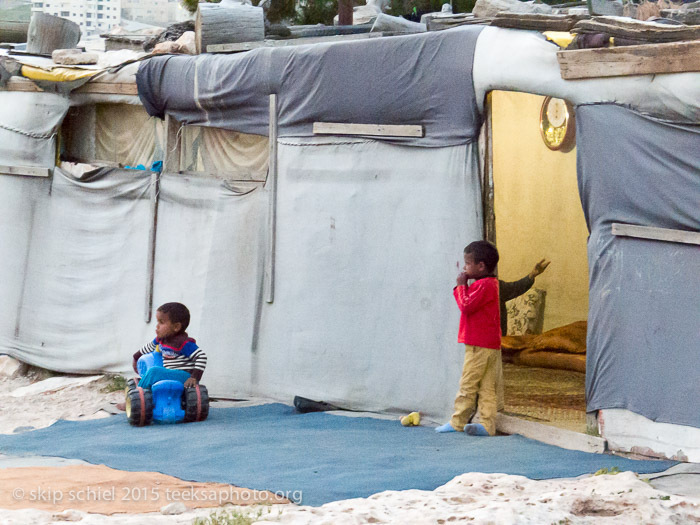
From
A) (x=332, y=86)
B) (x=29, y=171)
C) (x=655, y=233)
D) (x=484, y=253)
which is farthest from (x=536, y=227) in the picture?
(x=29, y=171)

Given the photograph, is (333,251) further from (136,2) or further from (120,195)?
(136,2)

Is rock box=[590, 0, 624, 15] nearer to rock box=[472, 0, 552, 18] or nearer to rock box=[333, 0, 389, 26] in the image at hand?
rock box=[472, 0, 552, 18]

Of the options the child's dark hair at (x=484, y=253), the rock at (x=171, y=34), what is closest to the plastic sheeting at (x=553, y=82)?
the child's dark hair at (x=484, y=253)

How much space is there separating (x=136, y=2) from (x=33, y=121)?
3340cm

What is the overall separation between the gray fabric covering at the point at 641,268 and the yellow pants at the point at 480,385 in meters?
0.69

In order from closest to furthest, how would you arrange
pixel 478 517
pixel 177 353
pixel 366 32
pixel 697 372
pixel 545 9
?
1. pixel 478 517
2. pixel 697 372
3. pixel 177 353
4. pixel 545 9
5. pixel 366 32

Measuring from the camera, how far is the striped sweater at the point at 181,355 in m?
7.48

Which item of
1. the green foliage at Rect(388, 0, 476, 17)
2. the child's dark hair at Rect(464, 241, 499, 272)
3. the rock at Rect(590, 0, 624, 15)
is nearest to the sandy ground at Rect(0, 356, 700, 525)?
the child's dark hair at Rect(464, 241, 499, 272)

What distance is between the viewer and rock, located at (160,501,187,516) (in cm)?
458

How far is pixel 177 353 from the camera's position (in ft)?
24.7

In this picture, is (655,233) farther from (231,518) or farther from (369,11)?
(369,11)

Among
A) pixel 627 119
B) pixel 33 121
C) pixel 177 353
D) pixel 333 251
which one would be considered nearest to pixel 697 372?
pixel 627 119

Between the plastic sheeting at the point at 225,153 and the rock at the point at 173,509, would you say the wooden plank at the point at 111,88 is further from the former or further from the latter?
the rock at the point at 173,509

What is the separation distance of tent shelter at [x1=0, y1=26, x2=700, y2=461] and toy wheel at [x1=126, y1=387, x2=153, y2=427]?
1.29 m
